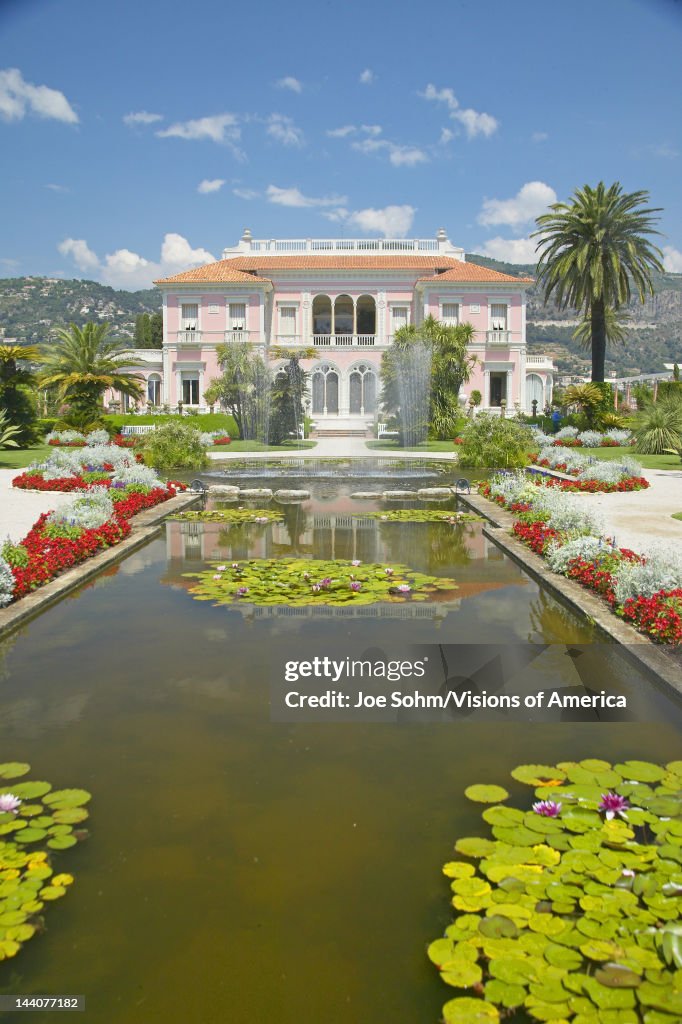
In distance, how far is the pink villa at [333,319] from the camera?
4341 cm

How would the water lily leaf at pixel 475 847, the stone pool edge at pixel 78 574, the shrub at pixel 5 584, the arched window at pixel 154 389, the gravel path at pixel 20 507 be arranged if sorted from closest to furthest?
the water lily leaf at pixel 475 847
the stone pool edge at pixel 78 574
the shrub at pixel 5 584
the gravel path at pixel 20 507
the arched window at pixel 154 389

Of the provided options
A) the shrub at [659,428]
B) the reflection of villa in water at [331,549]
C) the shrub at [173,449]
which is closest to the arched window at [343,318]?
the shrub at [659,428]

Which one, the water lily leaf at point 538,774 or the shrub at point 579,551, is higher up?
the shrub at point 579,551

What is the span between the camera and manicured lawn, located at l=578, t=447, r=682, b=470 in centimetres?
2077

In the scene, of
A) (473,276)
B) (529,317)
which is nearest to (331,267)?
(473,276)

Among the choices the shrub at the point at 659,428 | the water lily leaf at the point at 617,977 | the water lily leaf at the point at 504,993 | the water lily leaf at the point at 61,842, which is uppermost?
the shrub at the point at 659,428

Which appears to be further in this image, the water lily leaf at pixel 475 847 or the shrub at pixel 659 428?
the shrub at pixel 659 428

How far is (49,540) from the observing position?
27.2 ft

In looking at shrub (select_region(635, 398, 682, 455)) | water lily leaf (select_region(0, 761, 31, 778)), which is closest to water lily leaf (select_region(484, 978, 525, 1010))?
water lily leaf (select_region(0, 761, 31, 778))

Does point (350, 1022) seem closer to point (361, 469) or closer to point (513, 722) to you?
point (513, 722)

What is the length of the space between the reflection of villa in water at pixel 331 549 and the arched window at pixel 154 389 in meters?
35.2

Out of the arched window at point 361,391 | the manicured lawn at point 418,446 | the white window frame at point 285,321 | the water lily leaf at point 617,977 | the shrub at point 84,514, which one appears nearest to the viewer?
the water lily leaf at point 617,977

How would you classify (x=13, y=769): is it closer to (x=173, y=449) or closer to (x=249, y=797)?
(x=249, y=797)

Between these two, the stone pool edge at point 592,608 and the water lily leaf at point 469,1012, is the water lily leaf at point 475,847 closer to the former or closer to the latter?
the water lily leaf at point 469,1012
